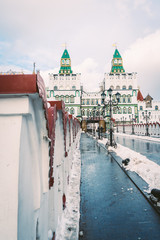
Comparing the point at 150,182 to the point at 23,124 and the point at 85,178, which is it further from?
the point at 23,124

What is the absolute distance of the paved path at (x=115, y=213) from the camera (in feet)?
9.56

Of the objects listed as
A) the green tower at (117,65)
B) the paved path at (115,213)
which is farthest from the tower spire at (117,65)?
the paved path at (115,213)

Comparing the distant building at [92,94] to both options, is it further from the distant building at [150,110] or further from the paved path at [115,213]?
the paved path at [115,213]

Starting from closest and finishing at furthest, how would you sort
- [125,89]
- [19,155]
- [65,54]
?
[19,155], [125,89], [65,54]

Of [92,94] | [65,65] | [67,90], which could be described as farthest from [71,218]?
[65,65]

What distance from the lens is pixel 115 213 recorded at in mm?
3551

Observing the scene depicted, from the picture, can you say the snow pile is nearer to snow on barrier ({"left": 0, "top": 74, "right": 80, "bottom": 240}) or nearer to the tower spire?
snow on barrier ({"left": 0, "top": 74, "right": 80, "bottom": 240})

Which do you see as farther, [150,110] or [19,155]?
[150,110]

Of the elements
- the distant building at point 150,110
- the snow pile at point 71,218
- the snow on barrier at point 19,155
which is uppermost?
the distant building at point 150,110

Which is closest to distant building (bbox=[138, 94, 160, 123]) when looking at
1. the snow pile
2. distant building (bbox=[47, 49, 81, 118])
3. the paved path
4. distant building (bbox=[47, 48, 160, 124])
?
distant building (bbox=[47, 48, 160, 124])

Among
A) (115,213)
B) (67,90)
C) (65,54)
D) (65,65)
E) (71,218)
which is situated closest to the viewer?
(71,218)

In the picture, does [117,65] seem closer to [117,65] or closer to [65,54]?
[117,65]

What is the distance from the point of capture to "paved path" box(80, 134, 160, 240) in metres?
2.91

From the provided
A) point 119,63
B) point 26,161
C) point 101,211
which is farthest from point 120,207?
point 119,63
